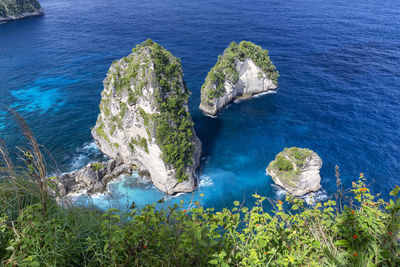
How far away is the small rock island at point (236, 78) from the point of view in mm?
60625

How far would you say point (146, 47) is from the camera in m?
41.8

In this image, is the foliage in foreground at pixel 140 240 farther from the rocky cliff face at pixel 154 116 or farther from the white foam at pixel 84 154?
the white foam at pixel 84 154

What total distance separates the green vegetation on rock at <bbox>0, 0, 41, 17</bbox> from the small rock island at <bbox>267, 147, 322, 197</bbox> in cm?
15482

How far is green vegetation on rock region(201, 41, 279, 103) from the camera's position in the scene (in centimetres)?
5991

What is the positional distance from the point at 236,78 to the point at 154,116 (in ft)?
98.3

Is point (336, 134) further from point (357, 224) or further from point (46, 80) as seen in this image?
point (46, 80)

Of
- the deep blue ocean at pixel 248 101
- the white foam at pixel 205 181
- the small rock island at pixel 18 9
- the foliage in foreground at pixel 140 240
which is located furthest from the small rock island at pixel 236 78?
the small rock island at pixel 18 9

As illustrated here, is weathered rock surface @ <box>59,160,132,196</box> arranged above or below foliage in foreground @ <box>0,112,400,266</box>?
below

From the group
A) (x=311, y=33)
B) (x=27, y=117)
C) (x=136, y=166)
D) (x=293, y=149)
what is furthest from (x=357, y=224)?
(x=311, y=33)

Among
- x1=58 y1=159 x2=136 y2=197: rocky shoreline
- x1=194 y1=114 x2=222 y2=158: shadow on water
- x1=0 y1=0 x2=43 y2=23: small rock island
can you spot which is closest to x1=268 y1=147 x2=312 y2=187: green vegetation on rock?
x1=194 y1=114 x2=222 y2=158: shadow on water

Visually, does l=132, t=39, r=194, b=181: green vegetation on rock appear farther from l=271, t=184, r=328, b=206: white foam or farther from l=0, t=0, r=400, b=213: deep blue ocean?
l=271, t=184, r=328, b=206: white foam

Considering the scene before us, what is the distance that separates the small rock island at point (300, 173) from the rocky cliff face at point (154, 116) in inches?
628

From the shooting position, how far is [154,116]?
3988 centimetres

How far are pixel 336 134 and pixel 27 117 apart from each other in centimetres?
7241
